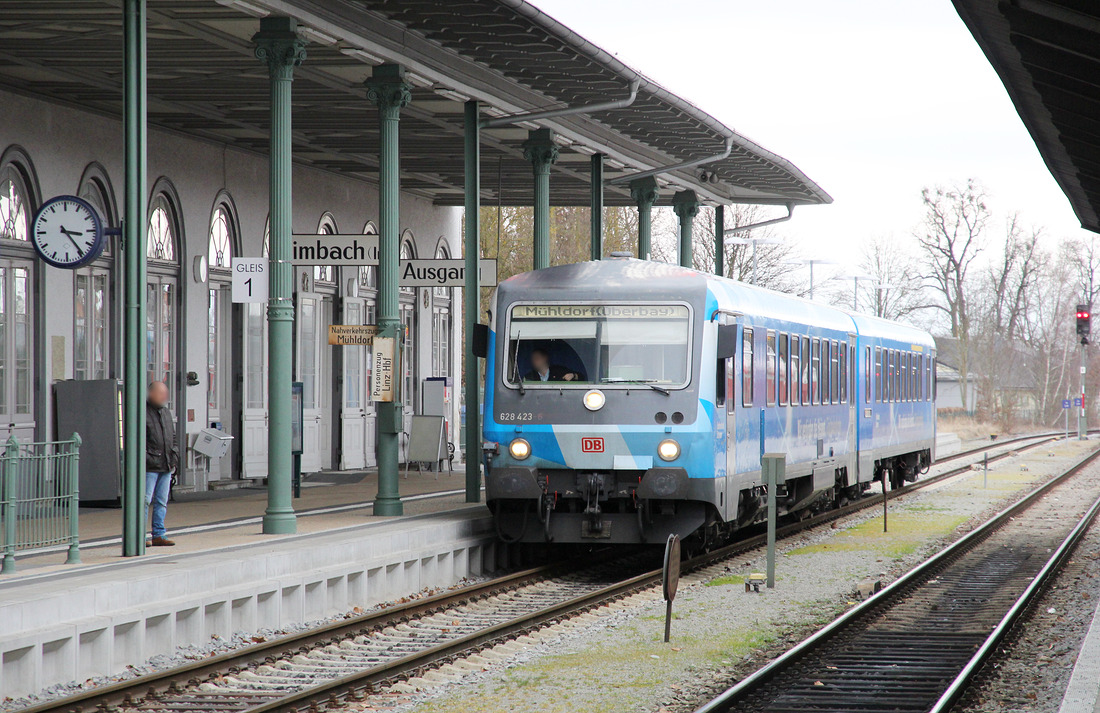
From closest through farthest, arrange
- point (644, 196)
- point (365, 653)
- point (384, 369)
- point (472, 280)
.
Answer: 1. point (365, 653)
2. point (384, 369)
3. point (472, 280)
4. point (644, 196)

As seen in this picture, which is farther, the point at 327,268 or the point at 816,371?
the point at 327,268

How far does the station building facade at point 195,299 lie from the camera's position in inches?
682

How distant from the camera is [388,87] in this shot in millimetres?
16016

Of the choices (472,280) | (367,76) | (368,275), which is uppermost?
Result: (367,76)

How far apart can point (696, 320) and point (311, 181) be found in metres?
12.3

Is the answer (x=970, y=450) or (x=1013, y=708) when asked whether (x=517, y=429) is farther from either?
(x=970, y=450)

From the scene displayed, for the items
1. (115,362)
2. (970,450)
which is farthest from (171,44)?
(970,450)

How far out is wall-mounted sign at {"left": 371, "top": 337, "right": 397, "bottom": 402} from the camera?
1552 centimetres

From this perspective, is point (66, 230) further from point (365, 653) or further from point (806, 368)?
point (806, 368)

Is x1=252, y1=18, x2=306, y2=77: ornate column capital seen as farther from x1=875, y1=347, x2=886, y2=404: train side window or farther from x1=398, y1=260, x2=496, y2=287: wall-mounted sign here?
x1=875, y1=347, x2=886, y2=404: train side window

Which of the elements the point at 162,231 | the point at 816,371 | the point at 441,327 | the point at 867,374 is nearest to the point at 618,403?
the point at 816,371

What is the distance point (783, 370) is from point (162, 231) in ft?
29.0

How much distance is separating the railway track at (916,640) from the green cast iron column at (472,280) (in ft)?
18.0

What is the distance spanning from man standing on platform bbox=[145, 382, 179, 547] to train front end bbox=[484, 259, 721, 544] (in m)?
3.26
